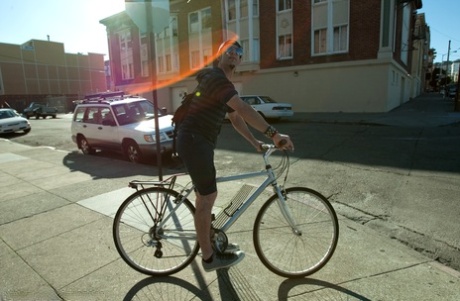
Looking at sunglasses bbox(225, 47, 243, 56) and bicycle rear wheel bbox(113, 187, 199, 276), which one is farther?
bicycle rear wheel bbox(113, 187, 199, 276)

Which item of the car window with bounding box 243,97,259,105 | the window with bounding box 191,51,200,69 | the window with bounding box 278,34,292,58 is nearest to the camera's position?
the car window with bounding box 243,97,259,105

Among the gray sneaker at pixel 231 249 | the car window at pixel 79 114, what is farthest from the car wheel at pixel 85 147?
the gray sneaker at pixel 231 249

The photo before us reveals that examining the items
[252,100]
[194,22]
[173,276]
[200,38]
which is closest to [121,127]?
[173,276]

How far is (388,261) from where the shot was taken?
10.4 feet

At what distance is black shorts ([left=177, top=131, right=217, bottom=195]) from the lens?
8.52ft

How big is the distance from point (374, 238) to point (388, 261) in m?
0.53

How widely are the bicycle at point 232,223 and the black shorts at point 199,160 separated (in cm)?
30

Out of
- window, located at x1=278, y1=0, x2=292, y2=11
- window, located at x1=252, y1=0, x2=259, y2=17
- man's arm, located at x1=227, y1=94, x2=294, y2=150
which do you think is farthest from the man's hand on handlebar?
window, located at x1=252, y1=0, x2=259, y2=17

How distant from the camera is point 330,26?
20906mm

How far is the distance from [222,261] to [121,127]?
6573 mm

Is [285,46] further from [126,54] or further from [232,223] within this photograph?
[232,223]

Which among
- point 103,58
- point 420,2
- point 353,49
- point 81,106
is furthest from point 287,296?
point 103,58

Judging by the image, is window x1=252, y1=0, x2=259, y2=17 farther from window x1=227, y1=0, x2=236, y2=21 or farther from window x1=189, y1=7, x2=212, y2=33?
window x1=189, y1=7, x2=212, y2=33

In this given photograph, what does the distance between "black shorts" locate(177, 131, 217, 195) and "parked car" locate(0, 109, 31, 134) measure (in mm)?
18157
